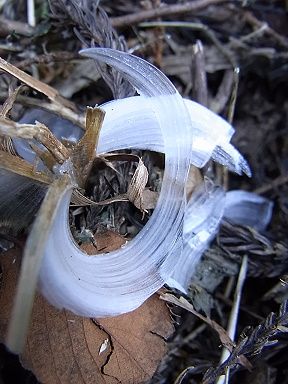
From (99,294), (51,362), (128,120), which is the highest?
(128,120)

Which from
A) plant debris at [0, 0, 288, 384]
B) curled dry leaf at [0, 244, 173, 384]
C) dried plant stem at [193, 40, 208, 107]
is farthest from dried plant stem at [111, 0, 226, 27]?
curled dry leaf at [0, 244, 173, 384]

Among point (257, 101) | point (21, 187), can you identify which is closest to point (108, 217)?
point (21, 187)

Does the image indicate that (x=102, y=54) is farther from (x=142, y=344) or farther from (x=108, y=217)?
(x=142, y=344)

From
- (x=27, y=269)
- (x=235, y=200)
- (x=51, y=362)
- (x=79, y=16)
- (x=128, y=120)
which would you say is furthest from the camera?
(x=235, y=200)

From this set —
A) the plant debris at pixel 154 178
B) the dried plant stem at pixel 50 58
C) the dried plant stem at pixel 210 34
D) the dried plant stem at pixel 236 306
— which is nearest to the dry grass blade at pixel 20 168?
the plant debris at pixel 154 178

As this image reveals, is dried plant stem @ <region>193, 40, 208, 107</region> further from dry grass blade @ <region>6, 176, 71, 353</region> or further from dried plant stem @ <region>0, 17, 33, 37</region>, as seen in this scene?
dry grass blade @ <region>6, 176, 71, 353</region>

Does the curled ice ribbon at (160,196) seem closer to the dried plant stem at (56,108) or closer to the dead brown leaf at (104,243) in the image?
the dead brown leaf at (104,243)
